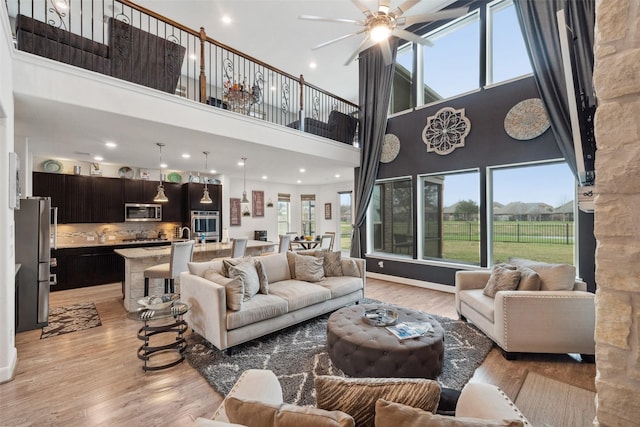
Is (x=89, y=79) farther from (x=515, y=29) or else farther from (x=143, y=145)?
(x=515, y=29)

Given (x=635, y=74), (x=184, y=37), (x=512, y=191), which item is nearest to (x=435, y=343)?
(x=635, y=74)

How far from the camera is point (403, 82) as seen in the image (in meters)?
6.17

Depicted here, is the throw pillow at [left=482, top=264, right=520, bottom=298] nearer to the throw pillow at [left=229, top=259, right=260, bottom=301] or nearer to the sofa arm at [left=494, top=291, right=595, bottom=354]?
the sofa arm at [left=494, top=291, right=595, bottom=354]

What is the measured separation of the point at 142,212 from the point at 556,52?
844 centimetres

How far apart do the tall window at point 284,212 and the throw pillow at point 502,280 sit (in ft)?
26.8

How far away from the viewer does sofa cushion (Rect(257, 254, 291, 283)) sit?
3.90 meters

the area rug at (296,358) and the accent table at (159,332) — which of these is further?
the accent table at (159,332)

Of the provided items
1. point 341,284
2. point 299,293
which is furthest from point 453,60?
point 299,293

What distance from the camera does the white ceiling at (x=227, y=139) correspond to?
3590mm

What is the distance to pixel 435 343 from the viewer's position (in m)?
2.28

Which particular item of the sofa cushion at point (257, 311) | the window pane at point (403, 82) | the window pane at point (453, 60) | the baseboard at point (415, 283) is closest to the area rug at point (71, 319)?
the sofa cushion at point (257, 311)

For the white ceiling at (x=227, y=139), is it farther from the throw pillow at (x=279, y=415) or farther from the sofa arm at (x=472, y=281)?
the throw pillow at (x=279, y=415)

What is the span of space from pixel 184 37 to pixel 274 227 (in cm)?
630

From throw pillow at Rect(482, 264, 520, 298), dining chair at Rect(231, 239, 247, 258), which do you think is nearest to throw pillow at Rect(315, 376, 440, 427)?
throw pillow at Rect(482, 264, 520, 298)
